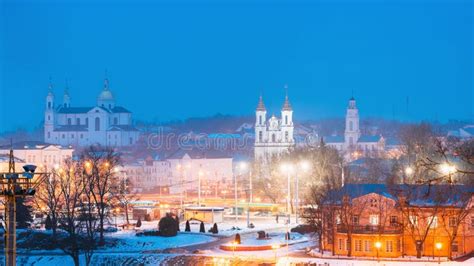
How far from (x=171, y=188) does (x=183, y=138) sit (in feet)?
223

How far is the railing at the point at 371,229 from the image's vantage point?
1763 inches

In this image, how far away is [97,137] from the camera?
563ft

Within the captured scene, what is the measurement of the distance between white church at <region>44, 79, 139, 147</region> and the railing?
122583 mm

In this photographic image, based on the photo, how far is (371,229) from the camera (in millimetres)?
45469

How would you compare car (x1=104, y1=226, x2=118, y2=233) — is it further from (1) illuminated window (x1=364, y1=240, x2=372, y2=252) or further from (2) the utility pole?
(2) the utility pole

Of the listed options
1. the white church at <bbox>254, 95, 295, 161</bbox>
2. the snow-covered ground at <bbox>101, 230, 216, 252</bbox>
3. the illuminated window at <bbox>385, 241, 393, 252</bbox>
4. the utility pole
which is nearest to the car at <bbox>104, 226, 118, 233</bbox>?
the snow-covered ground at <bbox>101, 230, 216, 252</bbox>

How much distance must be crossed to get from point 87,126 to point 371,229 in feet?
428

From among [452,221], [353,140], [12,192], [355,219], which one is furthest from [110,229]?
[353,140]

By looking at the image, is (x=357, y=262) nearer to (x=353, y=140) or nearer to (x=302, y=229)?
(x=302, y=229)

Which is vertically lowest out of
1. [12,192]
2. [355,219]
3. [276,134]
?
[355,219]

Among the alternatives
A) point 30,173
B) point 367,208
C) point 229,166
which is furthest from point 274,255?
point 229,166

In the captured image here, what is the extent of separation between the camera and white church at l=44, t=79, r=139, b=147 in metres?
169

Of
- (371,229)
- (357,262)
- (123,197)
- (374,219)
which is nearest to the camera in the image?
(357,262)

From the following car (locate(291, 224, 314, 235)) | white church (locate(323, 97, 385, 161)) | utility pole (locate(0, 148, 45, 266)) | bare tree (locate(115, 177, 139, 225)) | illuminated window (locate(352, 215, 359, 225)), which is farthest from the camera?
white church (locate(323, 97, 385, 161))
